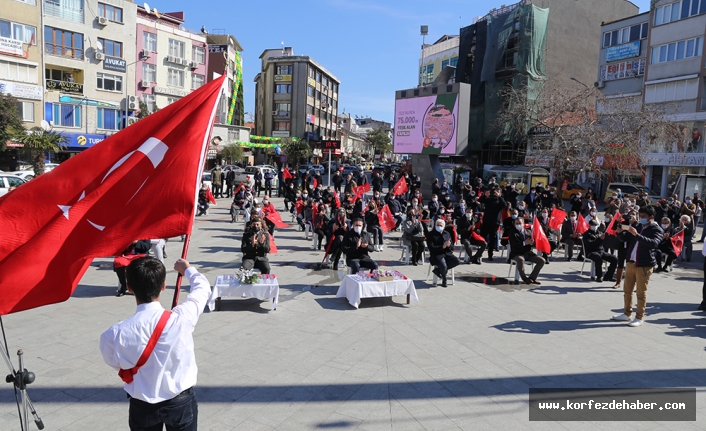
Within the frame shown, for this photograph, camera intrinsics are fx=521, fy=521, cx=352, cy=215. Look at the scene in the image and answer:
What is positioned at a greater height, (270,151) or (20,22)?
(20,22)

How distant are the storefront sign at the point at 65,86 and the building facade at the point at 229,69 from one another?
17.7 metres

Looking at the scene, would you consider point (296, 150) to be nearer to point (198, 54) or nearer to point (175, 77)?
point (198, 54)

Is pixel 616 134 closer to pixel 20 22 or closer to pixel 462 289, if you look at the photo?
pixel 462 289

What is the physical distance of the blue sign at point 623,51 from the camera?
1721 inches

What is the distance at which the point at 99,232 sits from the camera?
4359 mm

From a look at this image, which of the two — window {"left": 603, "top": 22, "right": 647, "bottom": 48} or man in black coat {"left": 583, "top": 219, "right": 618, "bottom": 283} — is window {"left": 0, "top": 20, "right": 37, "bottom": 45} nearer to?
man in black coat {"left": 583, "top": 219, "right": 618, "bottom": 283}

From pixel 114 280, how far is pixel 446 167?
112ft

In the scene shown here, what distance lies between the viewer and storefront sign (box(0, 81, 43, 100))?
116ft

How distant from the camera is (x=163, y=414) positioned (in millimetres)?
3459

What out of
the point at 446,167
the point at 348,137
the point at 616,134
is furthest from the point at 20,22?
the point at 348,137

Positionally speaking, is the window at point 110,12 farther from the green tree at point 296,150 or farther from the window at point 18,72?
the green tree at point 296,150

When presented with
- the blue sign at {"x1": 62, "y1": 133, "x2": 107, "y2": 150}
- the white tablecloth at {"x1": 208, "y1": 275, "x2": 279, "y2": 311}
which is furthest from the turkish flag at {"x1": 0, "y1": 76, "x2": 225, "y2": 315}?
the blue sign at {"x1": 62, "y1": 133, "x2": 107, "y2": 150}

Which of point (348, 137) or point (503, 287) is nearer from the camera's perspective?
point (503, 287)

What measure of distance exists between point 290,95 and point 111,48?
3845 centimetres
